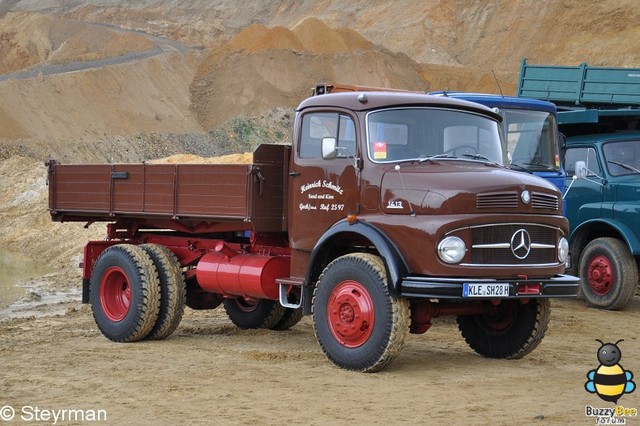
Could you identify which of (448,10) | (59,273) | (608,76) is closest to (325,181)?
(608,76)

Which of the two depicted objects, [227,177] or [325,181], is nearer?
[325,181]

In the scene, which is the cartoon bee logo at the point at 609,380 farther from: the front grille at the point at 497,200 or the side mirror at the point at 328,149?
the side mirror at the point at 328,149

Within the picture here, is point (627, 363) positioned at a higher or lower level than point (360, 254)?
lower

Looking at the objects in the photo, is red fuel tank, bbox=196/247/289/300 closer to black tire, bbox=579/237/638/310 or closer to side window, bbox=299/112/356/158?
side window, bbox=299/112/356/158

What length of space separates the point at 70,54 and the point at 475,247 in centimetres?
4777

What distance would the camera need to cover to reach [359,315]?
914 cm

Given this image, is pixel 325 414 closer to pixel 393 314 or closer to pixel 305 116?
pixel 393 314

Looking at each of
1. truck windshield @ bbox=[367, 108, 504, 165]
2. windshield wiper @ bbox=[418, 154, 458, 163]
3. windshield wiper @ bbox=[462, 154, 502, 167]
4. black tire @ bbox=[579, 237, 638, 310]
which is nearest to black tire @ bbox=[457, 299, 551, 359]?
windshield wiper @ bbox=[462, 154, 502, 167]

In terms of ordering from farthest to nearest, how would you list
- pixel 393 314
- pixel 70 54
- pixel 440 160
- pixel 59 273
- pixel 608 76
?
pixel 70 54, pixel 59 273, pixel 608 76, pixel 440 160, pixel 393 314

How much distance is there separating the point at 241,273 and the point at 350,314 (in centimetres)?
193

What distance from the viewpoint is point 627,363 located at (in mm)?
10156

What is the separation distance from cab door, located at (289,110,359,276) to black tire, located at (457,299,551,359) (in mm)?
1785

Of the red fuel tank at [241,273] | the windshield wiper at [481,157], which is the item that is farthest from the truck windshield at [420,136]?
the red fuel tank at [241,273]

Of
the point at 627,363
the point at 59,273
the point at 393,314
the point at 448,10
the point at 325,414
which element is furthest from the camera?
the point at 448,10
